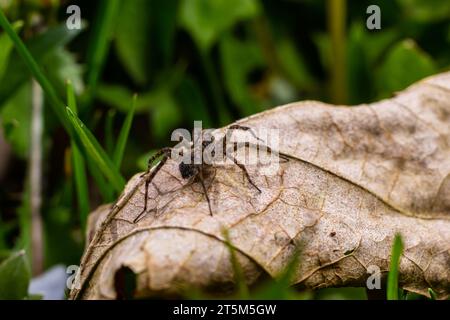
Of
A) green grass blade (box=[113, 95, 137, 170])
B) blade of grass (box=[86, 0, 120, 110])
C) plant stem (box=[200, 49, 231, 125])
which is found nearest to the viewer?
green grass blade (box=[113, 95, 137, 170])

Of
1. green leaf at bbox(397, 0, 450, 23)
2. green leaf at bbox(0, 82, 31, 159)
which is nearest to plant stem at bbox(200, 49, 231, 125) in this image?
green leaf at bbox(0, 82, 31, 159)

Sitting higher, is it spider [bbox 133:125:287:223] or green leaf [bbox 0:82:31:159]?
green leaf [bbox 0:82:31:159]

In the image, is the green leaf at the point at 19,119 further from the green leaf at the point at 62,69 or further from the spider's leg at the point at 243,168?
the spider's leg at the point at 243,168

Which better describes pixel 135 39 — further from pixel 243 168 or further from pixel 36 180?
pixel 243 168

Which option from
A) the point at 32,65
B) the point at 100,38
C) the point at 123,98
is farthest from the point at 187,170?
the point at 123,98

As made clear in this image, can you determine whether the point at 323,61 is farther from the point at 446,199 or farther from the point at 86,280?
the point at 86,280

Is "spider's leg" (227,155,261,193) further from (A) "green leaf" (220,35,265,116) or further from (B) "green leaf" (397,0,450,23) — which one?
(B) "green leaf" (397,0,450,23)

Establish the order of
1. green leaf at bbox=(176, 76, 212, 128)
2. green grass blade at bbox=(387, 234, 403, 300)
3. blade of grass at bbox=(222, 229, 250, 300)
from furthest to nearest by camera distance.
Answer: green leaf at bbox=(176, 76, 212, 128), green grass blade at bbox=(387, 234, 403, 300), blade of grass at bbox=(222, 229, 250, 300)
